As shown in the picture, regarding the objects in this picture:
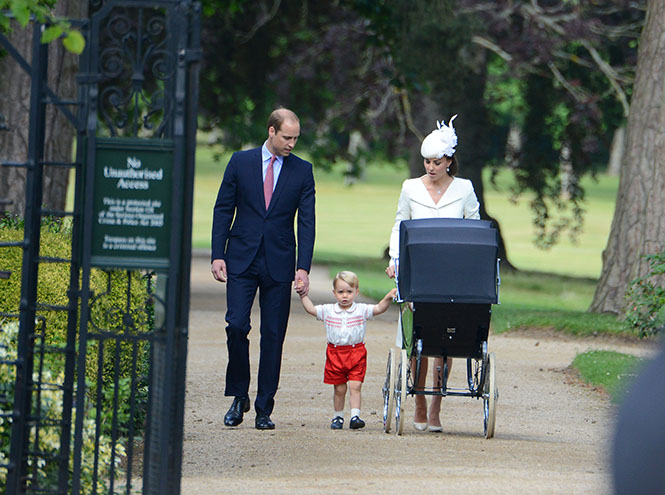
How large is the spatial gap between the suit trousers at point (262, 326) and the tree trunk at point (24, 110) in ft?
19.4

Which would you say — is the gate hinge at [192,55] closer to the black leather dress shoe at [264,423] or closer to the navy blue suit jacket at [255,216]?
the navy blue suit jacket at [255,216]

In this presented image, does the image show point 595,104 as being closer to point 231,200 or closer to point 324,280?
point 324,280

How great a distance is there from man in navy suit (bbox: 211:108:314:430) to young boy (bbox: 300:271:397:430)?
31 centimetres

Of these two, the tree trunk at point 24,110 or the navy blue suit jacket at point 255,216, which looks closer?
the navy blue suit jacket at point 255,216

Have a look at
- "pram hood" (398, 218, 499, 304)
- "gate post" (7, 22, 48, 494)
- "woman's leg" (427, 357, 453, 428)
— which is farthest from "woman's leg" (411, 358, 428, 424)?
"gate post" (7, 22, 48, 494)

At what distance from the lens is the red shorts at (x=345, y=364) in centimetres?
859

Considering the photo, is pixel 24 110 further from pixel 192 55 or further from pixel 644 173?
pixel 192 55

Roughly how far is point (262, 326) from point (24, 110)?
6989mm

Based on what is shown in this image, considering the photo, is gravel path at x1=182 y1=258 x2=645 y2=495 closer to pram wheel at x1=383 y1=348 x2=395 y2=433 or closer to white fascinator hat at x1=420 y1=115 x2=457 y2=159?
pram wheel at x1=383 y1=348 x2=395 y2=433

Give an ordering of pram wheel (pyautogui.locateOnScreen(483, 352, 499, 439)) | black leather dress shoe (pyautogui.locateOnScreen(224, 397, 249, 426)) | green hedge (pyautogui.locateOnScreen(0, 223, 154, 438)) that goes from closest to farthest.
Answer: green hedge (pyautogui.locateOnScreen(0, 223, 154, 438)) < pram wheel (pyautogui.locateOnScreen(483, 352, 499, 439)) < black leather dress shoe (pyautogui.locateOnScreen(224, 397, 249, 426))

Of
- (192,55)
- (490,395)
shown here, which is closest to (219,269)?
(490,395)

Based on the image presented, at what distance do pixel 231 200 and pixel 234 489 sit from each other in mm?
2408

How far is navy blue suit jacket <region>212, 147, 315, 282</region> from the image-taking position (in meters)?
8.29

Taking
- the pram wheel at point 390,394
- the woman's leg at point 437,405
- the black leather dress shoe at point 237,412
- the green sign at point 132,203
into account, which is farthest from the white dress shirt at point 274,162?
→ the green sign at point 132,203
